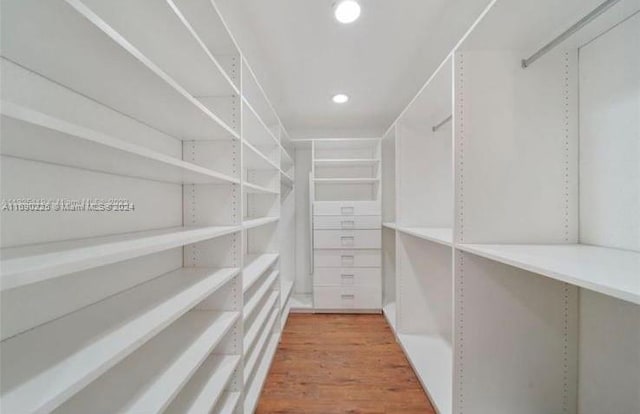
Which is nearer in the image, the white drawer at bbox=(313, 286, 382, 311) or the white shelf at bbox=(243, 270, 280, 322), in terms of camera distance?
the white shelf at bbox=(243, 270, 280, 322)

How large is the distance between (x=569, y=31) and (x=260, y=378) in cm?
221

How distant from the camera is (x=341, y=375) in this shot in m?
1.82

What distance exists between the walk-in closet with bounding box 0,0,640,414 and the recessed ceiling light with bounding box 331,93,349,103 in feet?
1.01

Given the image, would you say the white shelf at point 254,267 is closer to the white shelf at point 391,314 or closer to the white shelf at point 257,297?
the white shelf at point 257,297

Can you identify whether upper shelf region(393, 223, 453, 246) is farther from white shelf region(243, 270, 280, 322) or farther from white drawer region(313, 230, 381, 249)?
white shelf region(243, 270, 280, 322)

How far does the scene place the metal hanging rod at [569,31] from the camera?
79 cm

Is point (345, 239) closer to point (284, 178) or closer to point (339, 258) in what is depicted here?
point (339, 258)

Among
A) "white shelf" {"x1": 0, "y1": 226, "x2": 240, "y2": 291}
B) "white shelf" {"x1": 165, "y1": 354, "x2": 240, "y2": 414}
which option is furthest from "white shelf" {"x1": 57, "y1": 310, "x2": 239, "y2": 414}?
"white shelf" {"x1": 0, "y1": 226, "x2": 240, "y2": 291}

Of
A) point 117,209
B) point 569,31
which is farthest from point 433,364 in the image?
point 117,209

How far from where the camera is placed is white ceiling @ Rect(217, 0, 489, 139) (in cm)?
136

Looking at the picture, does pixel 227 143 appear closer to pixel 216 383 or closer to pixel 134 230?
pixel 134 230

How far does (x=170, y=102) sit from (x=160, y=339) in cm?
89

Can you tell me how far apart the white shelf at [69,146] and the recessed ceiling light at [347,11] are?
3.57 ft

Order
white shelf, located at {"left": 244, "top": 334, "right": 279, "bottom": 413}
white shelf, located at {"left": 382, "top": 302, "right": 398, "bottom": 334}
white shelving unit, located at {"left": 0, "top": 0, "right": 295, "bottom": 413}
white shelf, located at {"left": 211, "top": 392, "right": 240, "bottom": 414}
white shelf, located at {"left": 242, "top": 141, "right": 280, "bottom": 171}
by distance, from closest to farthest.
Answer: white shelving unit, located at {"left": 0, "top": 0, "right": 295, "bottom": 413}
white shelf, located at {"left": 211, "top": 392, "right": 240, "bottom": 414}
white shelf, located at {"left": 244, "top": 334, "right": 279, "bottom": 413}
white shelf, located at {"left": 242, "top": 141, "right": 280, "bottom": 171}
white shelf, located at {"left": 382, "top": 302, "right": 398, "bottom": 334}
